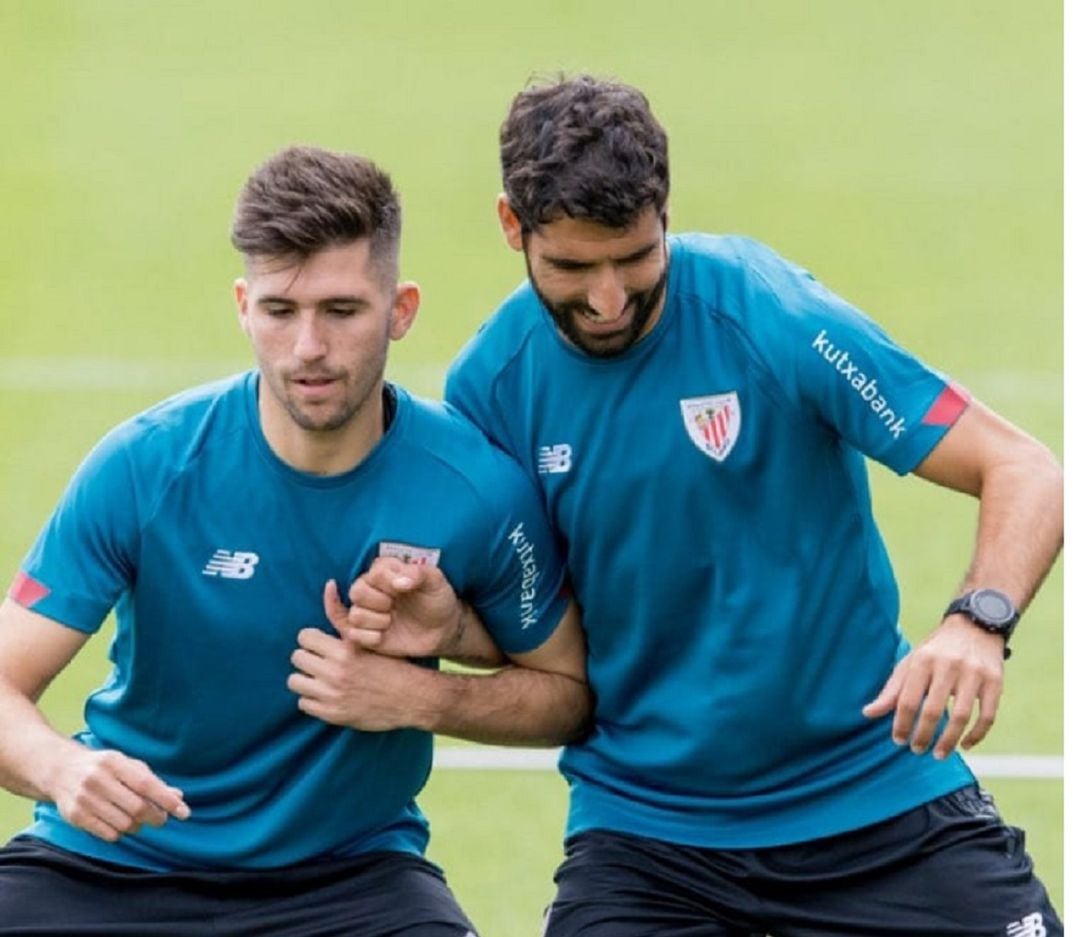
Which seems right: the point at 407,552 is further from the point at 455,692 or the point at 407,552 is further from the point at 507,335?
the point at 507,335

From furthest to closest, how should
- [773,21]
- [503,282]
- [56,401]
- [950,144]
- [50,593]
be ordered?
[773,21], [950,144], [503,282], [56,401], [50,593]

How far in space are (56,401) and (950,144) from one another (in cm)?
648

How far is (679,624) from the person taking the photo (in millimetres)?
6367

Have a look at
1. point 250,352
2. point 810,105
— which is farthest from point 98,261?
point 810,105

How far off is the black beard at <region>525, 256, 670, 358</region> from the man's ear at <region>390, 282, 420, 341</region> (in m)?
0.32

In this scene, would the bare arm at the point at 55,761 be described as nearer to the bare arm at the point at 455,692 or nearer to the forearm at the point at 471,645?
the bare arm at the point at 455,692

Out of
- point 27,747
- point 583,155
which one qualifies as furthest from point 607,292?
point 27,747

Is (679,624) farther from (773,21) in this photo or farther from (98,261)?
(773,21)

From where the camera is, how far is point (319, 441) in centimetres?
630

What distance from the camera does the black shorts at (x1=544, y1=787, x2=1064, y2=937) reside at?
6285 mm

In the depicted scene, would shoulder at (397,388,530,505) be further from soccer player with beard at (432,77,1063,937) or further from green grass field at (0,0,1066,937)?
green grass field at (0,0,1066,937)

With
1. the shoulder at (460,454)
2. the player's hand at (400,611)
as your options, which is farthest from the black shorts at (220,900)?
the shoulder at (460,454)

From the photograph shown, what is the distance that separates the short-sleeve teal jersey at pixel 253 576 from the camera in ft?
20.6

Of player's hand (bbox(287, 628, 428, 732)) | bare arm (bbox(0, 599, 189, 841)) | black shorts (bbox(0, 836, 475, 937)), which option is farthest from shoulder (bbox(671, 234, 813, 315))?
bare arm (bbox(0, 599, 189, 841))
